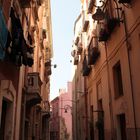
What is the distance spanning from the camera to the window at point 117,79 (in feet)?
37.4

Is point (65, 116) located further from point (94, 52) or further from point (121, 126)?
point (121, 126)

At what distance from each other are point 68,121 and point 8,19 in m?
45.6

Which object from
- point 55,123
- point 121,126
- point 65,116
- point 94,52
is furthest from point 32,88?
point 65,116

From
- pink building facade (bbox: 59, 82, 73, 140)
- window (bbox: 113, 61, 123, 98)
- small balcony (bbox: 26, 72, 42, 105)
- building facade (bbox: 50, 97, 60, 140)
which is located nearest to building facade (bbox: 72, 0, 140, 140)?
window (bbox: 113, 61, 123, 98)

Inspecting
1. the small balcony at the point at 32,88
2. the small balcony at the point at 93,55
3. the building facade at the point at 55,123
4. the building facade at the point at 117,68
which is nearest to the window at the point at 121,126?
the building facade at the point at 117,68

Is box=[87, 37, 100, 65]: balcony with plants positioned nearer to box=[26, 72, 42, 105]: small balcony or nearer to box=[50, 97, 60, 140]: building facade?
box=[26, 72, 42, 105]: small balcony

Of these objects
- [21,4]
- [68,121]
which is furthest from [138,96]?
[68,121]

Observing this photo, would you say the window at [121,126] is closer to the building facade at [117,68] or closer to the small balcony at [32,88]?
the building facade at [117,68]

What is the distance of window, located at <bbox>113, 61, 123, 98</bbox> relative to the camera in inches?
449

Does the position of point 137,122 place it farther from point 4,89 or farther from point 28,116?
point 28,116

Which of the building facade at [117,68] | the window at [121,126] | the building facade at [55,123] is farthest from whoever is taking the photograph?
the building facade at [55,123]

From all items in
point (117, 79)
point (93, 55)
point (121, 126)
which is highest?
point (93, 55)

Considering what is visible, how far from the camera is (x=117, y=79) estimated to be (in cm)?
1173

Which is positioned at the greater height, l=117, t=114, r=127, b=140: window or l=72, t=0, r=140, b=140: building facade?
l=72, t=0, r=140, b=140: building facade
